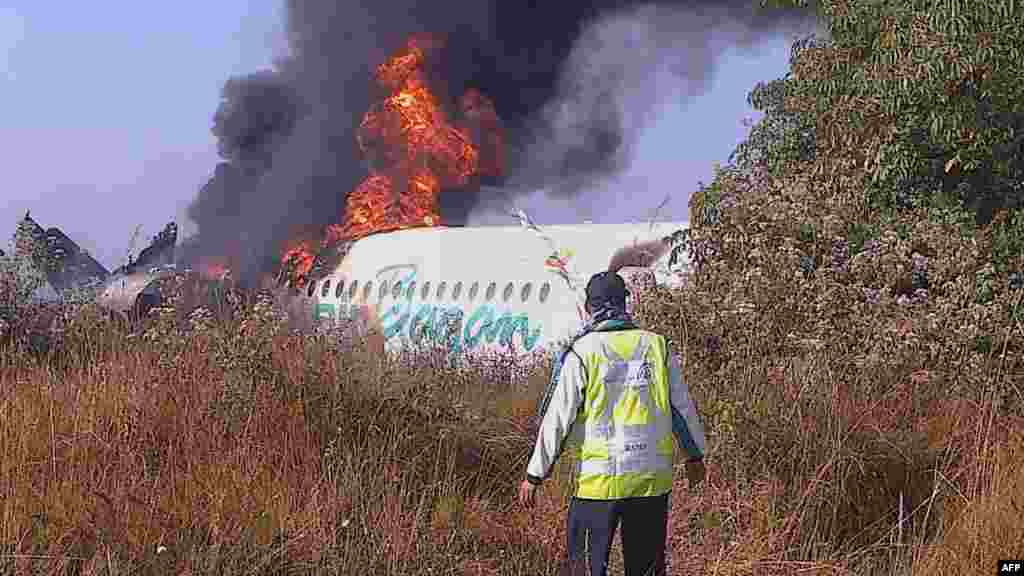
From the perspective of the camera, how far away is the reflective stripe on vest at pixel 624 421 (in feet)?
15.2

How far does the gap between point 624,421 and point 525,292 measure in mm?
10499

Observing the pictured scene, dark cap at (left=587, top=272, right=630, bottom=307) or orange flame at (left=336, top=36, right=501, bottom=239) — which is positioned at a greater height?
orange flame at (left=336, top=36, right=501, bottom=239)

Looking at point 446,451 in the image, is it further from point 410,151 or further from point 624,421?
point 410,151

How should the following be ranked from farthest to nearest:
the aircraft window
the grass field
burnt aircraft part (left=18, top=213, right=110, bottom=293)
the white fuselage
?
the aircraft window → the white fuselage → burnt aircraft part (left=18, top=213, right=110, bottom=293) → the grass field

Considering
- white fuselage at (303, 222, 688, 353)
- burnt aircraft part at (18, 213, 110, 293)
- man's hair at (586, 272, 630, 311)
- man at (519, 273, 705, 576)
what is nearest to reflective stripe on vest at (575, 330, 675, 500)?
man at (519, 273, 705, 576)

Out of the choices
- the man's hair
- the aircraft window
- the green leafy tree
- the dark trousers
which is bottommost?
the dark trousers

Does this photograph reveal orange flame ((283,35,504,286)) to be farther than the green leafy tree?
Yes

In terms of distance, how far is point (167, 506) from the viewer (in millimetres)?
5285

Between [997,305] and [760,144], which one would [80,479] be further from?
[760,144]

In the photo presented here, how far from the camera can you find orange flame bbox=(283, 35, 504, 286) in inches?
909

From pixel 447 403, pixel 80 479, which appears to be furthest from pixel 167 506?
pixel 447 403

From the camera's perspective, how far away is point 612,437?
183 inches

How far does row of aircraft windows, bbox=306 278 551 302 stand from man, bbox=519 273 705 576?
9.96 m

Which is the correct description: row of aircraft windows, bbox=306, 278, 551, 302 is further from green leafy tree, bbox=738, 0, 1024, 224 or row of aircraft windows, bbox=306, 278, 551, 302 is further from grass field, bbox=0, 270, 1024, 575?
grass field, bbox=0, 270, 1024, 575
